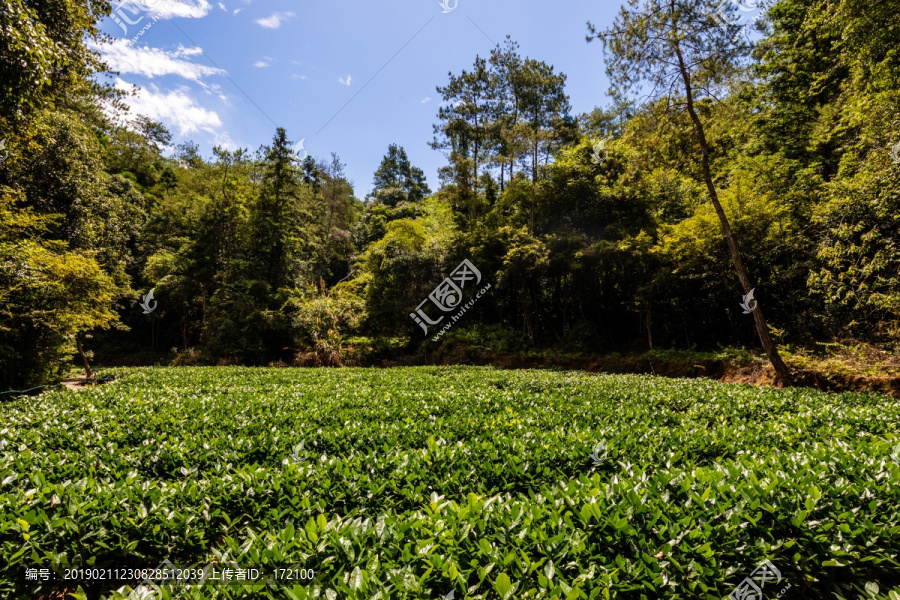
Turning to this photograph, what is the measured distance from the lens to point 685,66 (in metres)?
9.58

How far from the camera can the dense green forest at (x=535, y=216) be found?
8.35m

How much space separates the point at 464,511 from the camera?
2068 millimetres

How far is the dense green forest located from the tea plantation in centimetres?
726

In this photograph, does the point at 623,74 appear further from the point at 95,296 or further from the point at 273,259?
the point at 273,259
